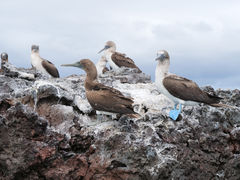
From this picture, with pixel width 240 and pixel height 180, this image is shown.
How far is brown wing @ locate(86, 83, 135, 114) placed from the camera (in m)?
7.46

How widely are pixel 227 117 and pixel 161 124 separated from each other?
1.68 metres

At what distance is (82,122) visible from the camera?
26.3 feet

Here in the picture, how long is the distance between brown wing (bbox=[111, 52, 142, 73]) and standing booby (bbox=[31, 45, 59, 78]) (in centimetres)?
230

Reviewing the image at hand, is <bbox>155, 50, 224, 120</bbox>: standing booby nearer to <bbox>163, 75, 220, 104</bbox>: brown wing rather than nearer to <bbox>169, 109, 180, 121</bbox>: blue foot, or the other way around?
<bbox>163, 75, 220, 104</bbox>: brown wing

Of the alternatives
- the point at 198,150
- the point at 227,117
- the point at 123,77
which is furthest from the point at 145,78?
the point at 198,150

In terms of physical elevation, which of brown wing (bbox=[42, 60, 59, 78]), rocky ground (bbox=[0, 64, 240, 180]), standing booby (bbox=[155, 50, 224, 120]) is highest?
brown wing (bbox=[42, 60, 59, 78])

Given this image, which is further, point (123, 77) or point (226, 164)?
point (123, 77)

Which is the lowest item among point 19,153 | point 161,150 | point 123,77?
point 19,153

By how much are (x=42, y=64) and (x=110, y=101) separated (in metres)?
8.17

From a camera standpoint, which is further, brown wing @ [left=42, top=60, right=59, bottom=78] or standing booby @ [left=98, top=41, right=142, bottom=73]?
standing booby @ [left=98, top=41, right=142, bottom=73]

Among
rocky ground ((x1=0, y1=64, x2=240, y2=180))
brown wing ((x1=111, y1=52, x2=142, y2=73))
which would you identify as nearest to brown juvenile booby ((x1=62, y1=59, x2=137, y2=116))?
rocky ground ((x1=0, y1=64, x2=240, y2=180))

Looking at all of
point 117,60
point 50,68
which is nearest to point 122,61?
point 117,60

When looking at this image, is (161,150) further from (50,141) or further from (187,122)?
(50,141)

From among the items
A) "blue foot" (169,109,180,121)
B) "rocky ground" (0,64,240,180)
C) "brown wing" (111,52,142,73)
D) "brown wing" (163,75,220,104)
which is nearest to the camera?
"rocky ground" (0,64,240,180)
